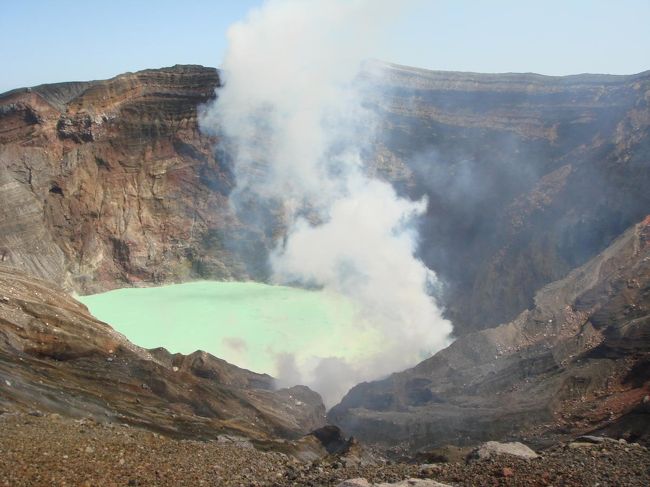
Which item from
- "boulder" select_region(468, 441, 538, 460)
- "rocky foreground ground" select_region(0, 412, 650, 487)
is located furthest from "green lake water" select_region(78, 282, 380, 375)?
"rocky foreground ground" select_region(0, 412, 650, 487)

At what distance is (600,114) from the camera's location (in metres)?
36.5

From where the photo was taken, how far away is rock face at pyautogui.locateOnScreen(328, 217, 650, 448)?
19.8 meters

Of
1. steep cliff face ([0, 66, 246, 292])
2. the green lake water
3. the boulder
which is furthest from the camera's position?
steep cliff face ([0, 66, 246, 292])

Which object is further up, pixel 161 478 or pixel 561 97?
pixel 561 97

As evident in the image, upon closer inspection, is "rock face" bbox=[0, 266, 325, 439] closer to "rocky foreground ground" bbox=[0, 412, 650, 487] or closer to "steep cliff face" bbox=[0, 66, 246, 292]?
"rocky foreground ground" bbox=[0, 412, 650, 487]

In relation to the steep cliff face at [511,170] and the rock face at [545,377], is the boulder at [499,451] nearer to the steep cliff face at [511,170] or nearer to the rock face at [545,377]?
the rock face at [545,377]

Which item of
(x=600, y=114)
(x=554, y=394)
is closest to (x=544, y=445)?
(x=554, y=394)

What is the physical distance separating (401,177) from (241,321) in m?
13.8

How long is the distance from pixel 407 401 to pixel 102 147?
26348 mm

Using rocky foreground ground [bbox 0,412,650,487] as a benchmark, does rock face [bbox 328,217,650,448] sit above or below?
above

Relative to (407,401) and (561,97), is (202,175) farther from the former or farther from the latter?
(407,401)

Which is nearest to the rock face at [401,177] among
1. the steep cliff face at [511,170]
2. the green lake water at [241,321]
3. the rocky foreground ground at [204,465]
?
the steep cliff face at [511,170]

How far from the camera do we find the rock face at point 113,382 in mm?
17016

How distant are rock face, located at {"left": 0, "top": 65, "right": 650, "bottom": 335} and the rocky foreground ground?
776 inches
